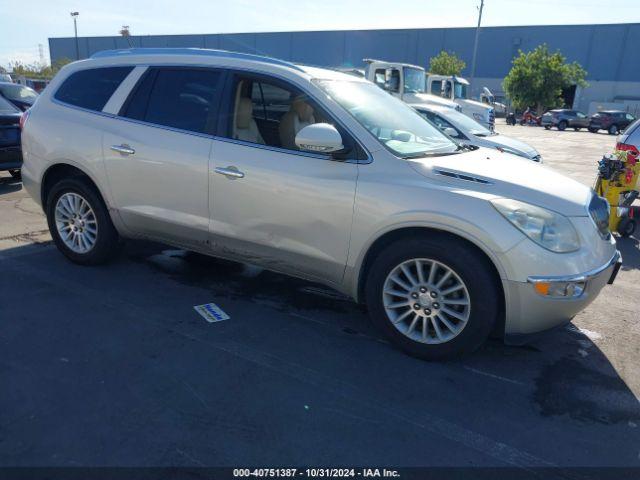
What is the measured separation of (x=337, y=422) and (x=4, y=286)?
324 cm

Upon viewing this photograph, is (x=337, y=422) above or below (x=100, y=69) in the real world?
below

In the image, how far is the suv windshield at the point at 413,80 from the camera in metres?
16.1

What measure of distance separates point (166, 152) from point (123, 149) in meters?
0.47

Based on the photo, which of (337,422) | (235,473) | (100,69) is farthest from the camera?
(100,69)

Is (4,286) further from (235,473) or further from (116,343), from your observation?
(235,473)

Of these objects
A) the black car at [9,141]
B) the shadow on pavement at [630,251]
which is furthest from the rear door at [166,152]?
the black car at [9,141]

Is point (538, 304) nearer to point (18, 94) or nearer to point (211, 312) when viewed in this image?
point (211, 312)

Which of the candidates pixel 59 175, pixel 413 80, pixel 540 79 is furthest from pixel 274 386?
pixel 540 79

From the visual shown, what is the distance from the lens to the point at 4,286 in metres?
4.22

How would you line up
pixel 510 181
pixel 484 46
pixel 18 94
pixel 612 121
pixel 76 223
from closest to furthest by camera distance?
pixel 510 181
pixel 76 223
pixel 18 94
pixel 612 121
pixel 484 46

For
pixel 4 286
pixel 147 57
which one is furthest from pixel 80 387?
pixel 147 57

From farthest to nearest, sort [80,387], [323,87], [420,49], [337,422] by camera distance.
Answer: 1. [420,49]
2. [323,87]
3. [80,387]
4. [337,422]

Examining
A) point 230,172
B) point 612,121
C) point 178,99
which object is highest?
point 178,99

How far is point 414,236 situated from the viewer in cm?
321
